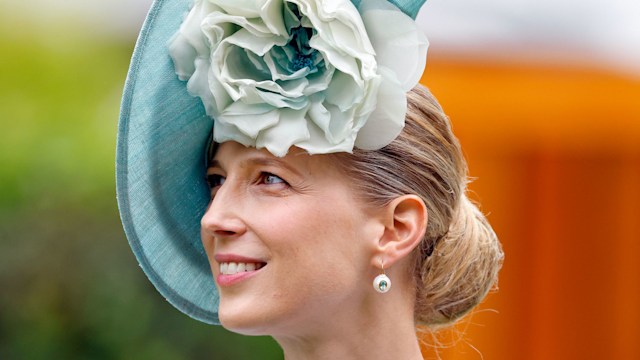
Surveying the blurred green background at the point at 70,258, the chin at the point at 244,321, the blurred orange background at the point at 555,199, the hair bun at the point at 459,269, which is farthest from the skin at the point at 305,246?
the blurred green background at the point at 70,258

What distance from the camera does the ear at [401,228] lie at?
197cm

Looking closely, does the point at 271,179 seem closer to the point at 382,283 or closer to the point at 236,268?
the point at 236,268

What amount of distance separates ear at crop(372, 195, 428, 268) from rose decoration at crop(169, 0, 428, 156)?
13cm

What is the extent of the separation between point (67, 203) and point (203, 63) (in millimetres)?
2346

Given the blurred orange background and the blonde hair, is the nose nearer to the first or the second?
the blonde hair

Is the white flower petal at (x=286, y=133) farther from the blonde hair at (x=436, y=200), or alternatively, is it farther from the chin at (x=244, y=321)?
the chin at (x=244, y=321)

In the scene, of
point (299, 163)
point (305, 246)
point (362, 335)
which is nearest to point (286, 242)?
point (305, 246)

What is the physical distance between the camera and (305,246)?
74.7 inches

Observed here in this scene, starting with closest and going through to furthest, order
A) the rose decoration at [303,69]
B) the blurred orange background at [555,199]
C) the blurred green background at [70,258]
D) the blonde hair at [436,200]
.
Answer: the rose decoration at [303,69], the blonde hair at [436,200], the blurred orange background at [555,199], the blurred green background at [70,258]

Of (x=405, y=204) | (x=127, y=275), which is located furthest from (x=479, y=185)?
(x=405, y=204)

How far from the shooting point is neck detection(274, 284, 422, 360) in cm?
199

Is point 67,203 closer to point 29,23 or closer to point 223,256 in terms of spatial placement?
point 29,23

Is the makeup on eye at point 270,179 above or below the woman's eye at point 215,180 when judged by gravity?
above

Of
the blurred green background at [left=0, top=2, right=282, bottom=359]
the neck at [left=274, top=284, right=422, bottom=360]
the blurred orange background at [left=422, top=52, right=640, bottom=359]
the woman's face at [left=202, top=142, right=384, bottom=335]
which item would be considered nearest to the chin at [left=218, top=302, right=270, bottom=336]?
the woman's face at [left=202, top=142, right=384, bottom=335]
